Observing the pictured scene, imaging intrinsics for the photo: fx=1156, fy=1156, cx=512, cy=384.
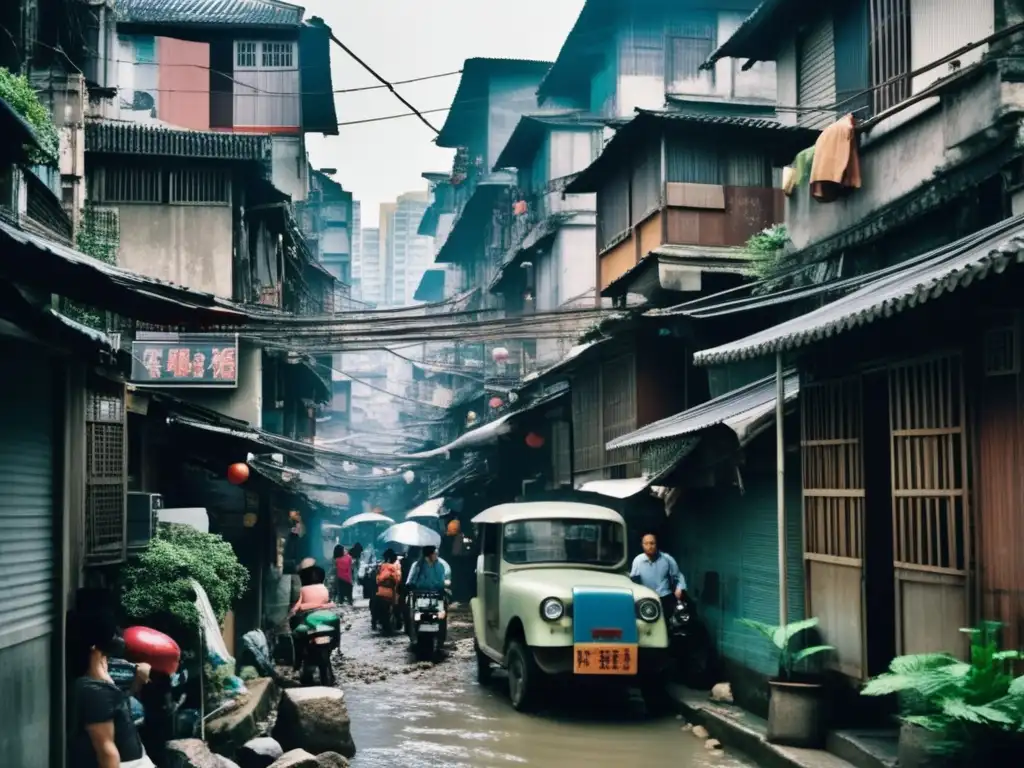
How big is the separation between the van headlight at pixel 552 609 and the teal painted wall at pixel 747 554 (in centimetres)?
240

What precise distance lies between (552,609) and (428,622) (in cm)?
733

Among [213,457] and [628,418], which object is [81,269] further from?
[628,418]

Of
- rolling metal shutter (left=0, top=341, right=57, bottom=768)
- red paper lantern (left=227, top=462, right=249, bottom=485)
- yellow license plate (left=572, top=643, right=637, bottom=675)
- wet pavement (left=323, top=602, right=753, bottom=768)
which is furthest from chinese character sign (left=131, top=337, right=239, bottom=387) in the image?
rolling metal shutter (left=0, top=341, right=57, bottom=768)

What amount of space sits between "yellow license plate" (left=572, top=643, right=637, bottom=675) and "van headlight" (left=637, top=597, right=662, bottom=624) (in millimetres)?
396

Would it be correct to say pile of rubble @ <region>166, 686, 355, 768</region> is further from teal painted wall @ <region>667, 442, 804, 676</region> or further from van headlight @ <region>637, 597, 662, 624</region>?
teal painted wall @ <region>667, 442, 804, 676</region>

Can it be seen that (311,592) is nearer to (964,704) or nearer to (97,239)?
(97,239)

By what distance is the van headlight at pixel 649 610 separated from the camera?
14289 millimetres

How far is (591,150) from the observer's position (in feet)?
116

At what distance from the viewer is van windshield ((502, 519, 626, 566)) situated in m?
16.3

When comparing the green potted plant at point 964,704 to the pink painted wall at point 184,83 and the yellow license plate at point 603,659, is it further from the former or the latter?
the pink painted wall at point 184,83

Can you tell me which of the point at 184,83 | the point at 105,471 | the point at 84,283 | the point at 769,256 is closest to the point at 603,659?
the point at 105,471

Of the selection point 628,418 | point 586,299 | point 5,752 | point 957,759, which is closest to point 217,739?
point 5,752

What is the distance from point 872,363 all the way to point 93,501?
7.41 metres

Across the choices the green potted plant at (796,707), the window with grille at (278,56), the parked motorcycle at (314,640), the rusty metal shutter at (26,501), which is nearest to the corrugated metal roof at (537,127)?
the window with grille at (278,56)
